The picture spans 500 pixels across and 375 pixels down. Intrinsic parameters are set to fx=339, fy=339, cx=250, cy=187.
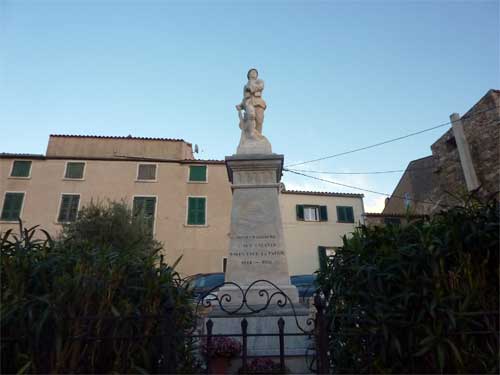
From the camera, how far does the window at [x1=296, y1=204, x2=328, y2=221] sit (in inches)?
950

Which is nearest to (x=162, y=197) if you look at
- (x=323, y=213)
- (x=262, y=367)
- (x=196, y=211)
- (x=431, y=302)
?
(x=196, y=211)

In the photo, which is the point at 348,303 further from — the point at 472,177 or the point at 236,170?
the point at 472,177

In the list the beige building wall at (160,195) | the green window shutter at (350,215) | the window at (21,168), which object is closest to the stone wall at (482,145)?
the green window shutter at (350,215)

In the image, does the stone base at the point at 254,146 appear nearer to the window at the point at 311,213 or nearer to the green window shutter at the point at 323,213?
the window at the point at 311,213

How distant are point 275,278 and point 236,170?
6.75ft

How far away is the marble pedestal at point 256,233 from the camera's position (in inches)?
211

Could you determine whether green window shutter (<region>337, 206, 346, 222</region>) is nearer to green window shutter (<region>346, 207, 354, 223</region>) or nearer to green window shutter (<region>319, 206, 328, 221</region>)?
green window shutter (<region>346, 207, 354, 223</region>)

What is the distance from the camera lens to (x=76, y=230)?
16438 millimetres

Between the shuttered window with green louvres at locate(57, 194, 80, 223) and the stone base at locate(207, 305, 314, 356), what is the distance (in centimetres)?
1983

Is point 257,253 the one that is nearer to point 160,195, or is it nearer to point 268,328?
point 268,328

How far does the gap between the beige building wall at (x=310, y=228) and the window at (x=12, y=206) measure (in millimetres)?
17135

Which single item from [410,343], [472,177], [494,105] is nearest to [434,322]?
[410,343]

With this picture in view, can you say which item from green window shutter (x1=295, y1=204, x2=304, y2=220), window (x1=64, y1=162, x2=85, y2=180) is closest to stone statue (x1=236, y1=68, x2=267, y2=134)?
green window shutter (x1=295, y1=204, x2=304, y2=220)

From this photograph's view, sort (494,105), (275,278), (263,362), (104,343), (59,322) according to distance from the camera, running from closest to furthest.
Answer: (59,322)
(104,343)
(263,362)
(275,278)
(494,105)
